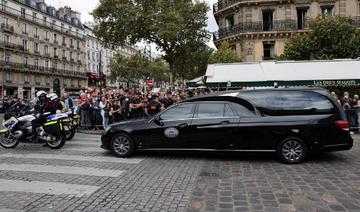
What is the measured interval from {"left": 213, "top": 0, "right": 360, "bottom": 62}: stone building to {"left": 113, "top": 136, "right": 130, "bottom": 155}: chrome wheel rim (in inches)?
1015

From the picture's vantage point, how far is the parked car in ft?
27.9

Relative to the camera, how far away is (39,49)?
65.8 meters

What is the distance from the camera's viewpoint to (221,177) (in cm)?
721

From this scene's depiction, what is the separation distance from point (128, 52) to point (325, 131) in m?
108

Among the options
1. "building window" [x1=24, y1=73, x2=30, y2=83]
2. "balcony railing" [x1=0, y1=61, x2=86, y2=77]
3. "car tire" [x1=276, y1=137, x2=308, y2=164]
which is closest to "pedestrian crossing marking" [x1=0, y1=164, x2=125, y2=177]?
"car tire" [x1=276, y1=137, x2=308, y2=164]

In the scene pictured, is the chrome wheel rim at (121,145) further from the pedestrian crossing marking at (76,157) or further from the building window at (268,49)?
the building window at (268,49)

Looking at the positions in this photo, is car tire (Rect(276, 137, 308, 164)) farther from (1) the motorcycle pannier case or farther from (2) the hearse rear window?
(1) the motorcycle pannier case

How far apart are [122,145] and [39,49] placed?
2431 inches

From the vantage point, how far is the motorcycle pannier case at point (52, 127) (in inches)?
415

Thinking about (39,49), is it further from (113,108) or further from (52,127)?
(52,127)

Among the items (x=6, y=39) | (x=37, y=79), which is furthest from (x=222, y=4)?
(x=37, y=79)

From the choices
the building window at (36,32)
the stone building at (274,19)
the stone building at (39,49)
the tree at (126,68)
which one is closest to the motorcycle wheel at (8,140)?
the stone building at (274,19)

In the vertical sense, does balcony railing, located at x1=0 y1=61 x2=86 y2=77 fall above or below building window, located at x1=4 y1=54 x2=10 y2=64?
below

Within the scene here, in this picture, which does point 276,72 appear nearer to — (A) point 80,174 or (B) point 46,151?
(B) point 46,151
